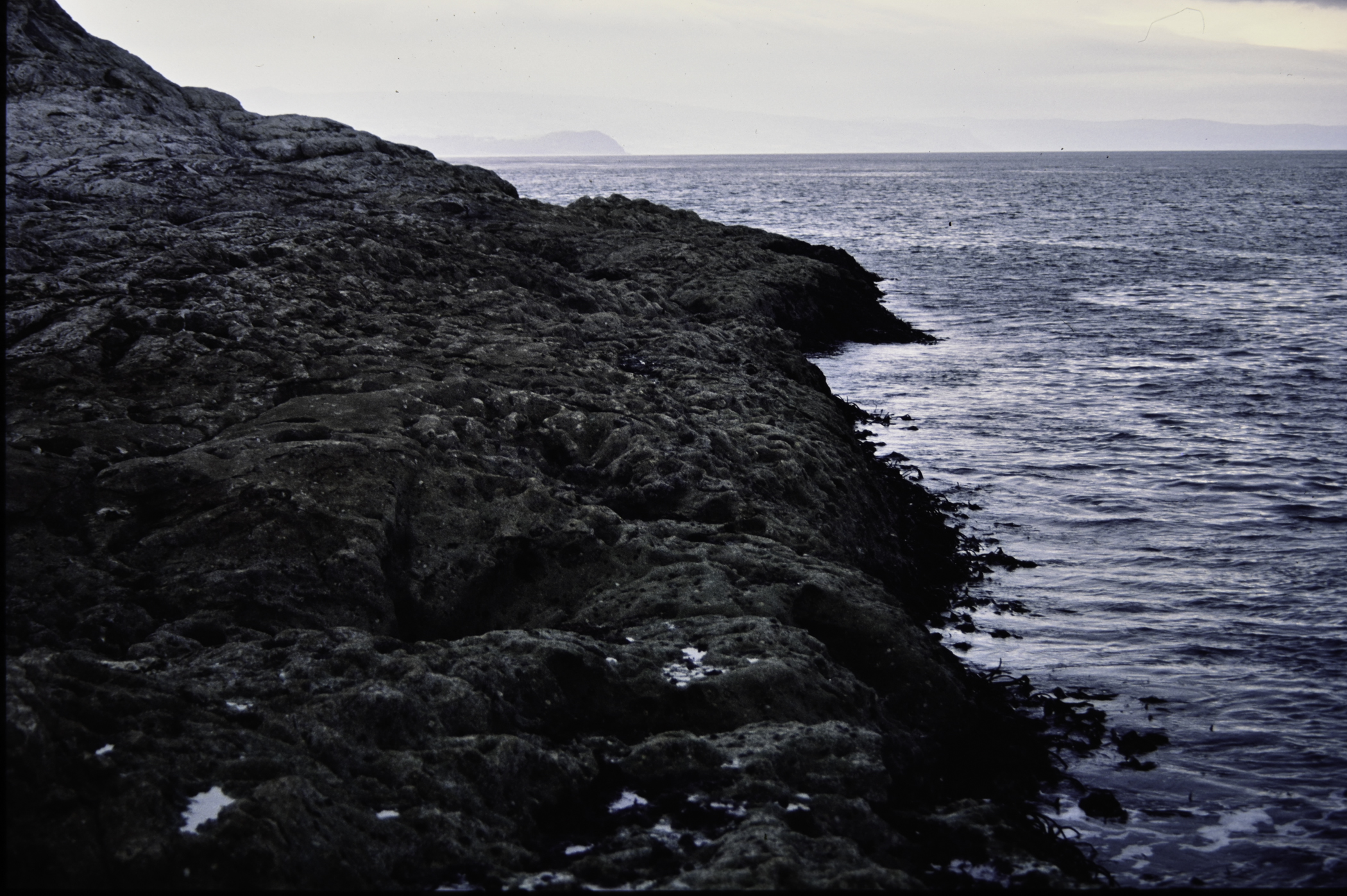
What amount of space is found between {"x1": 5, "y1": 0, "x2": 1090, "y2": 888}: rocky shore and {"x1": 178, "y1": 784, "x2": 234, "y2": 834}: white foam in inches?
0.7

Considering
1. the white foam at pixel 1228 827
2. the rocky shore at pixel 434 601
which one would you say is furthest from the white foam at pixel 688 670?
the white foam at pixel 1228 827

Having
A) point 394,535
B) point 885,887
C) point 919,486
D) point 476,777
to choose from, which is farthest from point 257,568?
point 919,486

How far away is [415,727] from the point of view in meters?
4.97

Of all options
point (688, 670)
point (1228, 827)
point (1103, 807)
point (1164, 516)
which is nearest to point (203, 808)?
point (688, 670)

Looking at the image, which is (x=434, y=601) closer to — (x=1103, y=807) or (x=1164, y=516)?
(x=1103, y=807)

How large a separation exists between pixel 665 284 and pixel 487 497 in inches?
521

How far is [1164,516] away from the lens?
496 inches

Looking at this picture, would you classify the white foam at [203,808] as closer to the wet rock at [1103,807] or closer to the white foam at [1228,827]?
the wet rock at [1103,807]

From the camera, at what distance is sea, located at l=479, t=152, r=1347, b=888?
684 centimetres

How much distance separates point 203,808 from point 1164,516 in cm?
1206

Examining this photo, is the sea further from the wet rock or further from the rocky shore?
the rocky shore

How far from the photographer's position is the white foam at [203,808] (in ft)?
12.5

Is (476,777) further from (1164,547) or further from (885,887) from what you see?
(1164,547)

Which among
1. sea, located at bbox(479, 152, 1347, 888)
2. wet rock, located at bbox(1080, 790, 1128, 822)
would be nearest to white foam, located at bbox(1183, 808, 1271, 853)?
sea, located at bbox(479, 152, 1347, 888)
